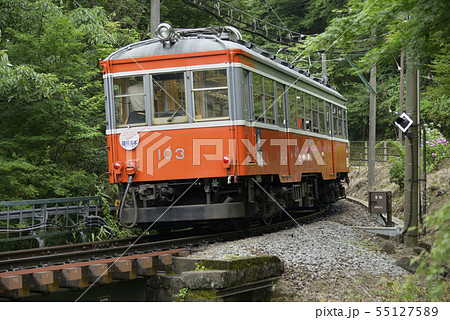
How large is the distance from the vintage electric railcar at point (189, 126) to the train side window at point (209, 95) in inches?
0.7

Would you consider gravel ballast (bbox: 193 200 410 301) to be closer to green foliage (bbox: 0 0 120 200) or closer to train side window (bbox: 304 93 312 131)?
train side window (bbox: 304 93 312 131)

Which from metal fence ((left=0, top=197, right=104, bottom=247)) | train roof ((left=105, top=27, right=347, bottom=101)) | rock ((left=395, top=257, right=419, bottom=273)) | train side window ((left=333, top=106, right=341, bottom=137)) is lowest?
rock ((left=395, top=257, right=419, bottom=273))

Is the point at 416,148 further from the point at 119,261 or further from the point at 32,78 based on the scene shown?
the point at 32,78

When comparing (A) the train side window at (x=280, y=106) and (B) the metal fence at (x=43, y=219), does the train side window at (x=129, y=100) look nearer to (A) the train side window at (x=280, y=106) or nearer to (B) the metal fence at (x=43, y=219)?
(B) the metal fence at (x=43, y=219)

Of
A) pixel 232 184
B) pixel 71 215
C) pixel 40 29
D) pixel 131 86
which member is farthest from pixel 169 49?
pixel 71 215

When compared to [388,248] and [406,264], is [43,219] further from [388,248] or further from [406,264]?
[406,264]

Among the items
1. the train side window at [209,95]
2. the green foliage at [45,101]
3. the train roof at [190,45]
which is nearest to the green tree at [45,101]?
the green foliage at [45,101]

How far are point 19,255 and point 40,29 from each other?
19.4 feet

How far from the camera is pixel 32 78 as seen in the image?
11.3 m

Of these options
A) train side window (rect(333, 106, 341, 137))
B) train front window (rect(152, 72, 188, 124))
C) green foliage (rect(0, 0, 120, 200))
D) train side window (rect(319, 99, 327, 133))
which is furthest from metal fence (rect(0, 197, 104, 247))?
train side window (rect(333, 106, 341, 137))

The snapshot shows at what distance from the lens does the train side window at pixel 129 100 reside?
34.2ft

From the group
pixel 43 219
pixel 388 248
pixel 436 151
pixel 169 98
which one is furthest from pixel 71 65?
pixel 436 151

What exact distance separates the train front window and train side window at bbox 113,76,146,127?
0.28 meters

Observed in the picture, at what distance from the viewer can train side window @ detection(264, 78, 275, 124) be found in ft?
36.6
